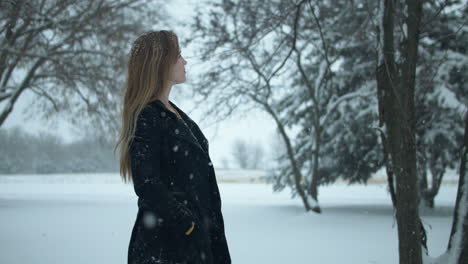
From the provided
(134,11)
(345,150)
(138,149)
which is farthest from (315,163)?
(138,149)

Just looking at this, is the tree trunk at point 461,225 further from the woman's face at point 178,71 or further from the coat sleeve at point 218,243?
the woman's face at point 178,71

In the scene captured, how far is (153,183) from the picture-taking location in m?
1.75

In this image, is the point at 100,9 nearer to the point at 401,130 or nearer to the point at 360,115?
the point at 360,115

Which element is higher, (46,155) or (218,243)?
(218,243)

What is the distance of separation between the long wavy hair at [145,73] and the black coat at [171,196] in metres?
0.07

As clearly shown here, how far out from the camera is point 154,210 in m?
1.77

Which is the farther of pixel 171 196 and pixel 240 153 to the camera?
pixel 240 153

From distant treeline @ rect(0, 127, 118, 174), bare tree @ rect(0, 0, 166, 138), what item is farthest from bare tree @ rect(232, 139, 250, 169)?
bare tree @ rect(0, 0, 166, 138)

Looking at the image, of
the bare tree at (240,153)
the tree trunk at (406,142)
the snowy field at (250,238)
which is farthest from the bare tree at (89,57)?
the bare tree at (240,153)

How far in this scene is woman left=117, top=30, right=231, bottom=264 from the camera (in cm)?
178

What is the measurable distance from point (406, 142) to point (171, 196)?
2560 millimetres

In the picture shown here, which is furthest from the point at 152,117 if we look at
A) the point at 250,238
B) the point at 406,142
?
the point at 250,238

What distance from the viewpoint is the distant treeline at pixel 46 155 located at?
23.8 meters

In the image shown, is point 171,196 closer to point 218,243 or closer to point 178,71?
point 218,243
